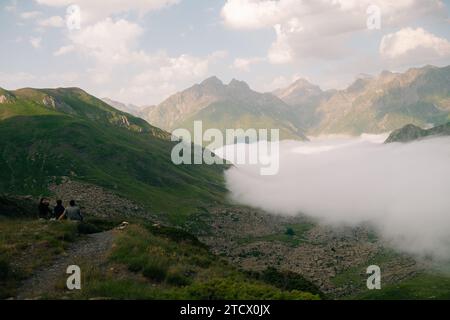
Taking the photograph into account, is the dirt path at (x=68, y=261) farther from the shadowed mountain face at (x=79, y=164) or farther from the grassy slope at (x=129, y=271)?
the shadowed mountain face at (x=79, y=164)

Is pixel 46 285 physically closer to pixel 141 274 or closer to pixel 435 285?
pixel 141 274

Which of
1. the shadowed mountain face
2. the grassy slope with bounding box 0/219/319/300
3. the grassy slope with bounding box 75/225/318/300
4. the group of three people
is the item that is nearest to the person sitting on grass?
the group of three people

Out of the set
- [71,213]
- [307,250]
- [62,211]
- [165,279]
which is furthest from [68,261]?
[307,250]

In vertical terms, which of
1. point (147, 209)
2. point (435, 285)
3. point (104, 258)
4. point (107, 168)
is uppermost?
point (107, 168)

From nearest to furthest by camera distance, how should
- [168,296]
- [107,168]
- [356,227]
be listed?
[168,296], [107,168], [356,227]

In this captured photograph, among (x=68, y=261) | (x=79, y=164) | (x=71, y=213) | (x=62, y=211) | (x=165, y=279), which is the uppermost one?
(x=79, y=164)

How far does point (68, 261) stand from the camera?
2884cm

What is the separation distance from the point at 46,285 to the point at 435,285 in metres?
83.9

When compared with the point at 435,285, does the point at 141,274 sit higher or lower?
higher

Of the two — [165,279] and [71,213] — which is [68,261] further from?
[71,213]

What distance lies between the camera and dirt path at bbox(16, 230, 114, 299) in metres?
23.3

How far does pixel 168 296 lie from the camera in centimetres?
2095

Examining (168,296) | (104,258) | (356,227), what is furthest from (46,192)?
(356,227)
